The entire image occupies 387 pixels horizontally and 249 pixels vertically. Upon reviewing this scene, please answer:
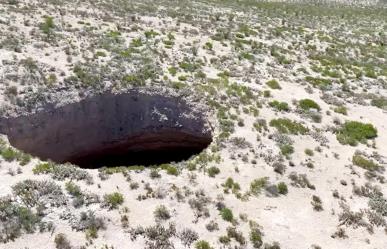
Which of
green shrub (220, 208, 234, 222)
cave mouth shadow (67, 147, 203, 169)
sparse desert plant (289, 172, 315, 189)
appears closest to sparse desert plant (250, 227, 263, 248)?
green shrub (220, 208, 234, 222)

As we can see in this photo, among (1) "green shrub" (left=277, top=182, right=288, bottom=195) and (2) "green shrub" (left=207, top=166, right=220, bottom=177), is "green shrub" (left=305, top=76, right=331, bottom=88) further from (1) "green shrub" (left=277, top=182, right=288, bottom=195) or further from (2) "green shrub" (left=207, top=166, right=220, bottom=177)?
(2) "green shrub" (left=207, top=166, right=220, bottom=177)

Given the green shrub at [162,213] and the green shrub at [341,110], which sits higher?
the green shrub at [341,110]

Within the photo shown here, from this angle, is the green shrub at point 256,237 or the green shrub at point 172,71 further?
the green shrub at point 172,71

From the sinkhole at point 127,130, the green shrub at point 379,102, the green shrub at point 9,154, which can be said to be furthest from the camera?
the green shrub at point 379,102

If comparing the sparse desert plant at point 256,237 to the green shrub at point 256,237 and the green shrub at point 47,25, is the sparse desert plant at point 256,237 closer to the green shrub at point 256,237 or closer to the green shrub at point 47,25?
the green shrub at point 256,237

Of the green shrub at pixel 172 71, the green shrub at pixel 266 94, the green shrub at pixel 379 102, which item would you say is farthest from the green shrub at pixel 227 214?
the green shrub at pixel 379 102

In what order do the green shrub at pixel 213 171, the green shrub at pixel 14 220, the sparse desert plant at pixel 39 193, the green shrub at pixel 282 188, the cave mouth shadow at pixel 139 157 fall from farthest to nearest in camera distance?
the cave mouth shadow at pixel 139 157
the green shrub at pixel 213 171
the green shrub at pixel 282 188
the sparse desert plant at pixel 39 193
the green shrub at pixel 14 220
